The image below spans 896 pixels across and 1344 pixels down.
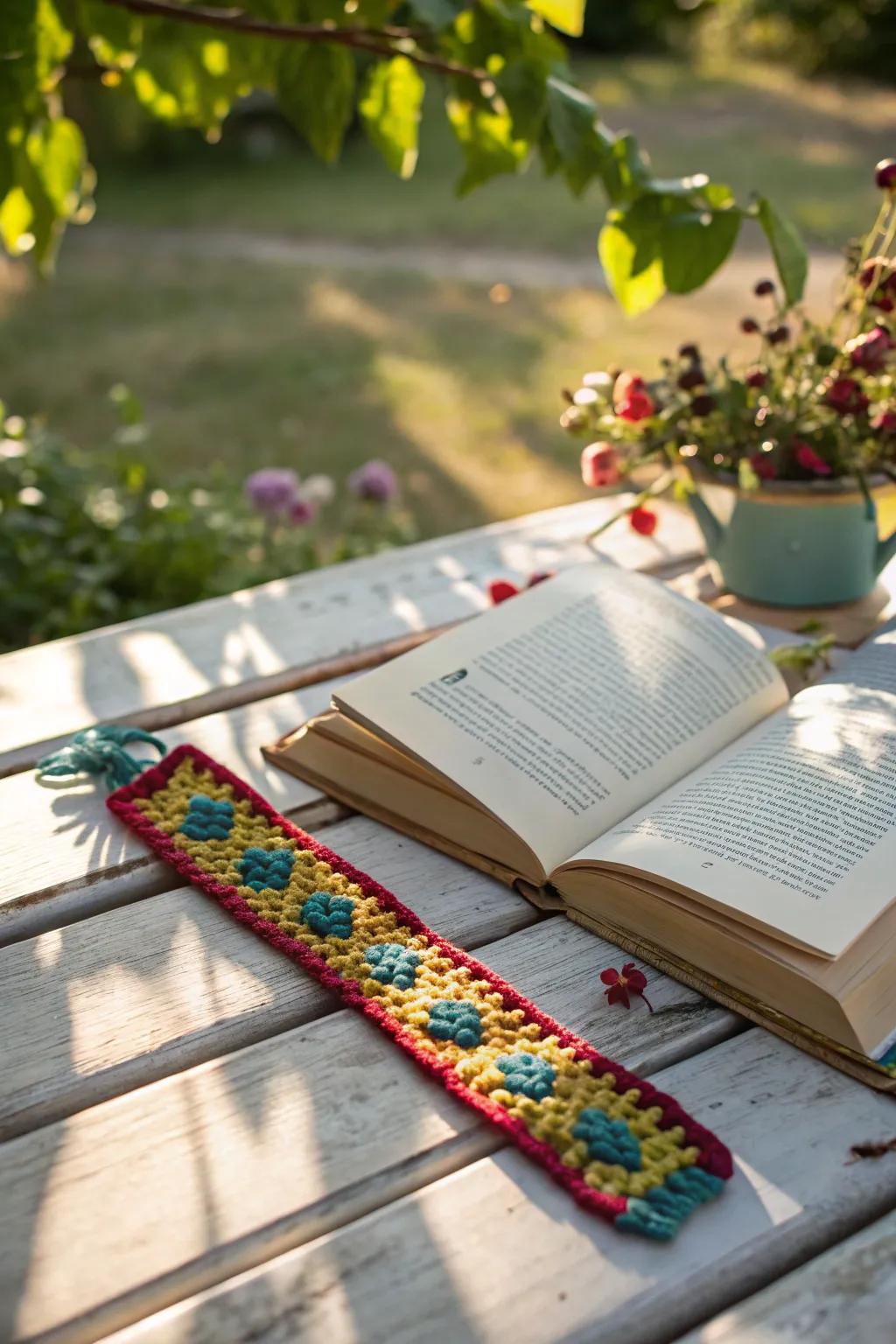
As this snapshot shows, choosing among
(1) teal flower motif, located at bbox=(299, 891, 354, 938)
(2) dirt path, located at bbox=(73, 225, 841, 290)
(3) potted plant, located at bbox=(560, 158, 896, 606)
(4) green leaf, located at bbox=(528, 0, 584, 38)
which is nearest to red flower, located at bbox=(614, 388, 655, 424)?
(3) potted plant, located at bbox=(560, 158, 896, 606)

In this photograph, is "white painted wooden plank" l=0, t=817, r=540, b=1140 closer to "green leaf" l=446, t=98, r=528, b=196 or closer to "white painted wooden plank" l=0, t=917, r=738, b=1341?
"white painted wooden plank" l=0, t=917, r=738, b=1341

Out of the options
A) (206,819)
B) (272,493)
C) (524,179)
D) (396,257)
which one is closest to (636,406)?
(206,819)

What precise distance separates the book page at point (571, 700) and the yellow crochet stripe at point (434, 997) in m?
0.12

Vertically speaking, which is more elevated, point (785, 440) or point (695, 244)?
point (695, 244)

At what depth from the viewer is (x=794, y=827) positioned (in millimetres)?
903

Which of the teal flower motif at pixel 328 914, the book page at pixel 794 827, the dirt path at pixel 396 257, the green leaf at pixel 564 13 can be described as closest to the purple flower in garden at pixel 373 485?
the green leaf at pixel 564 13

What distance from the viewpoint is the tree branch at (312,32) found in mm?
1380

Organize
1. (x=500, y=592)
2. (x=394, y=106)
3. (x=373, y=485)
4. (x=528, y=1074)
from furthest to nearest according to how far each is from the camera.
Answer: (x=373, y=485) < (x=394, y=106) < (x=500, y=592) < (x=528, y=1074)

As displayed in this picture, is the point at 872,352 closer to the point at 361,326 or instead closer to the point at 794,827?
the point at 794,827

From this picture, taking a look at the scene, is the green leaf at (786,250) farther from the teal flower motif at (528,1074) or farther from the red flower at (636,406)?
the teal flower motif at (528,1074)

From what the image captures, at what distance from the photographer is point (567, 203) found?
6.86 m

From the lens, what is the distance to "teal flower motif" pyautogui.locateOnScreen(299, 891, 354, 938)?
0.91 meters

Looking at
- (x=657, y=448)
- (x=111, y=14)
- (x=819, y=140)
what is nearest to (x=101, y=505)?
(x=111, y=14)

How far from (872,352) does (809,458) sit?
114 millimetres
